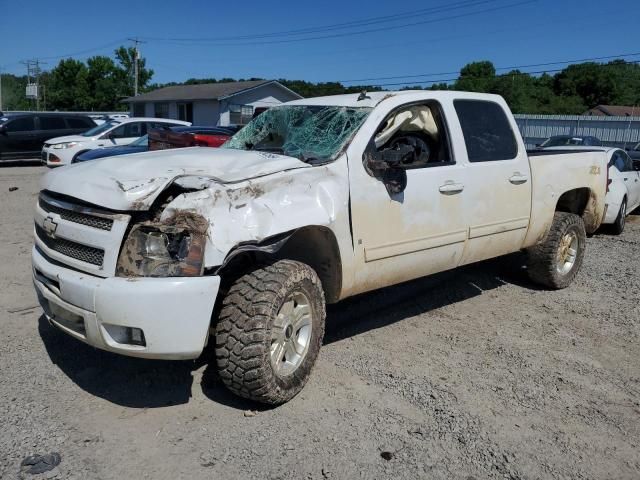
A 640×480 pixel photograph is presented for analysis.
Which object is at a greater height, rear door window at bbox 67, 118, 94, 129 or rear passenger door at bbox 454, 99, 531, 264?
rear door window at bbox 67, 118, 94, 129

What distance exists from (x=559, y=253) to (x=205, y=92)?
125 ft

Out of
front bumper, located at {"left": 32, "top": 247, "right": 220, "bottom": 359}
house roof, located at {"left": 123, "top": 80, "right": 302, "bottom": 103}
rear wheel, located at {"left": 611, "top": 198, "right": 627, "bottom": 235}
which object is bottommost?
rear wheel, located at {"left": 611, "top": 198, "right": 627, "bottom": 235}

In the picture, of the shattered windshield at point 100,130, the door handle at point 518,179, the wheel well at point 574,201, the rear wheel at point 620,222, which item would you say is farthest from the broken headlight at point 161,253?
the shattered windshield at point 100,130

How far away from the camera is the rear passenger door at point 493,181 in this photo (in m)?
5.05

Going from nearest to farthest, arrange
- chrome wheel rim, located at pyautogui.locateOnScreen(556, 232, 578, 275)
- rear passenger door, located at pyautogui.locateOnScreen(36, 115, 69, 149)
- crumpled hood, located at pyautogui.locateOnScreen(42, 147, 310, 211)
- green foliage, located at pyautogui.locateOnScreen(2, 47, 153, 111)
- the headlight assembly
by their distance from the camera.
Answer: crumpled hood, located at pyautogui.locateOnScreen(42, 147, 310, 211) < chrome wheel rim, located at pyautogui.locateOnScreen(556, 232, 578, 275) < the headlight assembly < rear passenger door, located at pyautogui.locateOnScreen(36, 115, 69, 149) < green foliage, located at pyautogui.locateOnScreen(2, 47, 153, 111)

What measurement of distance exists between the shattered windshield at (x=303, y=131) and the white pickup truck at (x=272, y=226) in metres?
0.02

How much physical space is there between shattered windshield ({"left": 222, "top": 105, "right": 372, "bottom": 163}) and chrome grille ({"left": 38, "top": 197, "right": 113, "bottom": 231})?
142 centimetres

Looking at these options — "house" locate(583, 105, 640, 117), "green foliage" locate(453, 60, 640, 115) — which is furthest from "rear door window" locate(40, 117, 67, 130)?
"house" locate(583, 105, 640, 117)

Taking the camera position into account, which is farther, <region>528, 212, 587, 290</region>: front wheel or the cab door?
<region>528, 212, 587, 290</region>: front wheel

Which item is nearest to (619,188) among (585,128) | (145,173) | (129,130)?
(145,173)

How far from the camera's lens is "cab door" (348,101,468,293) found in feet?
13.6

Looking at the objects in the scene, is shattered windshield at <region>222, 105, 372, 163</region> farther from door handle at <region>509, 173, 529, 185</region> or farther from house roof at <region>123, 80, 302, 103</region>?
house roof at <region>123, 80, 302, 103</region>

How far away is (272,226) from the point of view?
11.5ft

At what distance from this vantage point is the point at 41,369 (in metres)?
4.07
